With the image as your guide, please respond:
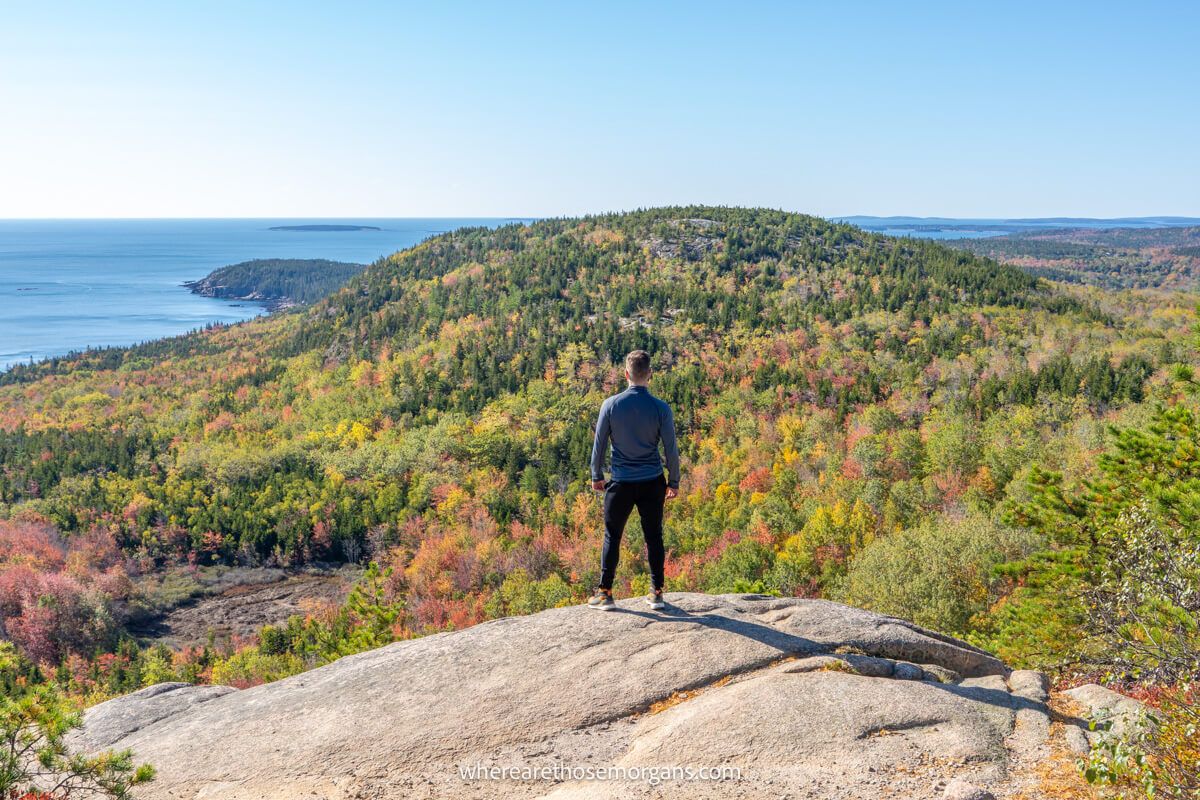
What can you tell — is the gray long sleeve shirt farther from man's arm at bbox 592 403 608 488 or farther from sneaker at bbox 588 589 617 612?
sneaker at bbox 588 589 617 612

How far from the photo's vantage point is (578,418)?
4599 inches

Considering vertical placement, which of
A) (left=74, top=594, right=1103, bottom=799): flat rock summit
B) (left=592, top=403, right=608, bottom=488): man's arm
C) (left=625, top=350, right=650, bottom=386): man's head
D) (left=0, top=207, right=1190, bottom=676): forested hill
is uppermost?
(left=625, top=350, right=650, bottom=386): man's head

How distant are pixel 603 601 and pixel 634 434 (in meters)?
3.30

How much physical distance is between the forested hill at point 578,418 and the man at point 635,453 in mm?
36117

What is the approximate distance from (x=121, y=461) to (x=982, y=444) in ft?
430

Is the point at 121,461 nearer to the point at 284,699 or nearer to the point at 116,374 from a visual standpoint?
the point at 116,374

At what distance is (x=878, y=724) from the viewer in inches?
313

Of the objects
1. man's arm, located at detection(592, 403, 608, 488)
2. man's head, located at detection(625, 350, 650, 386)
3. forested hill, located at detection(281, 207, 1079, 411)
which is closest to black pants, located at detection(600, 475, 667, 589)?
man's arm, located at detection(592, 403, 608, 488)

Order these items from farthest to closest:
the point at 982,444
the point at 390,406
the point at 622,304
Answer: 1. the point at 622,304
2. the point at 390,406
3. the point at 982,444

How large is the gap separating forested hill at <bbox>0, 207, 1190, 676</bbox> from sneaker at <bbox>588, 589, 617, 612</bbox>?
115 ft

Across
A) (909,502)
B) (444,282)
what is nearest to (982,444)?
(909,502)

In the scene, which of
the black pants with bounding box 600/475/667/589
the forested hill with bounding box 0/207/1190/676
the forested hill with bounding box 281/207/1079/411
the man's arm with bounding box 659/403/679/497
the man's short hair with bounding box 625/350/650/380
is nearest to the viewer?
the man's short hair with bounding box 625/350/650/380

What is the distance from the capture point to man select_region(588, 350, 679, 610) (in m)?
9.36

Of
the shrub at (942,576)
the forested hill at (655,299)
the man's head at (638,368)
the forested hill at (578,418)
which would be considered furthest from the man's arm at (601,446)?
the forested hill at (655,299)
